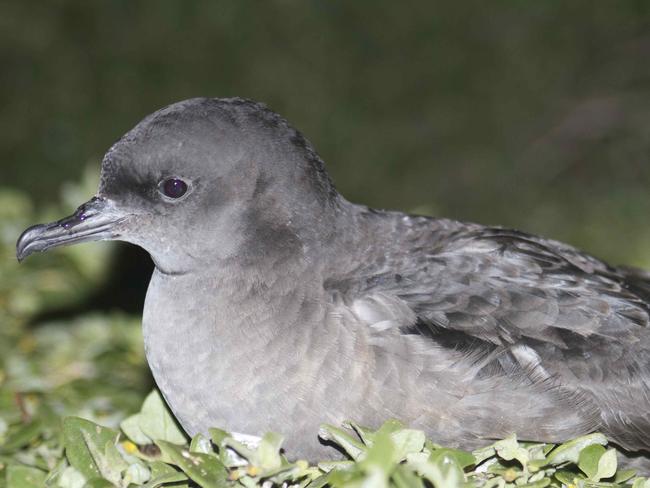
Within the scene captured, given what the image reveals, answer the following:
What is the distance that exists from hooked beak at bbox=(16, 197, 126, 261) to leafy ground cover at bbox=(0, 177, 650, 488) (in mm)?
585

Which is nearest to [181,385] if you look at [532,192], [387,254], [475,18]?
[387,254]

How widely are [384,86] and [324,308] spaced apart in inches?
239

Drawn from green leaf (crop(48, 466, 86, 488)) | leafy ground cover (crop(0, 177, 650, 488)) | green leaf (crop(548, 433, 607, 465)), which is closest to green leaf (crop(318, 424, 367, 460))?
leafy ground cover (crop(0, 177, 650, 488))

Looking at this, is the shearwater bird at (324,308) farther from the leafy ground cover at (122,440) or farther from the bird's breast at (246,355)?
the leafy ground cover at (122,440)

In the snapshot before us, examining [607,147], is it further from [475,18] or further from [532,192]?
[475,18]

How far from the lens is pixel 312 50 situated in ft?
30.8

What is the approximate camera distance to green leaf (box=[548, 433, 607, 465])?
2.95 metres

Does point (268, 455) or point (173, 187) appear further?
point (173, 187)

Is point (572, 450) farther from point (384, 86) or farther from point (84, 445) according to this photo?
point (384, 86)

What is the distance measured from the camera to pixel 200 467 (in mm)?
2865

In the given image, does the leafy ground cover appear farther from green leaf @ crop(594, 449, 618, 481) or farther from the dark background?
the dark background

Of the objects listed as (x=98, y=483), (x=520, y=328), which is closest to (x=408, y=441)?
(x=520, y=328)

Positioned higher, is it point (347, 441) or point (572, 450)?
point (347, 441)

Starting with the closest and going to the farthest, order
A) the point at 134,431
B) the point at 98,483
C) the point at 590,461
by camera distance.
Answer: the point at 590,461 < the point at 98,483 < the point at 134,431
